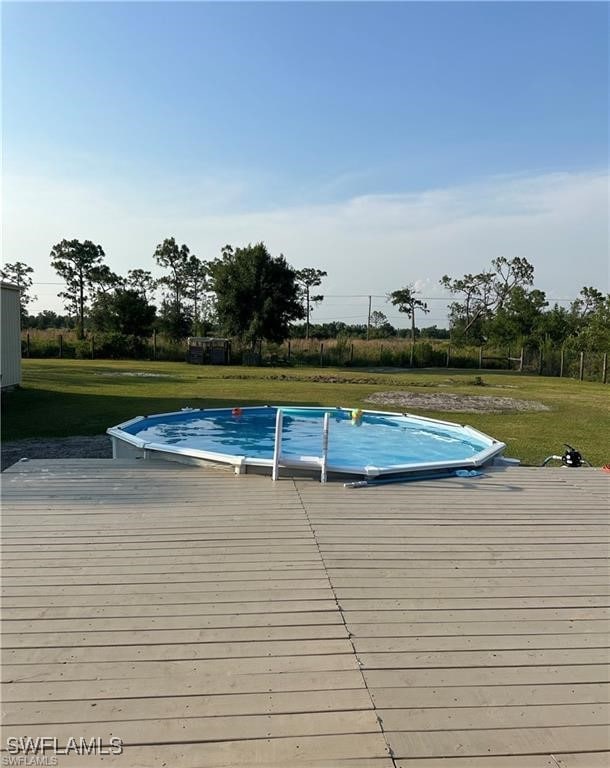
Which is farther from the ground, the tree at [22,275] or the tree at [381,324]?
the tree at [22,275]

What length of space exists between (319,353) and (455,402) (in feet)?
50.6

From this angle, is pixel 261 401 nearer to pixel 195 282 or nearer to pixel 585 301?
pixel 195 282

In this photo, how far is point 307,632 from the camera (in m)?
2.18

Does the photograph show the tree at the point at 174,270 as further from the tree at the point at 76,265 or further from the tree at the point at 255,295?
the tree at the point at 255,295

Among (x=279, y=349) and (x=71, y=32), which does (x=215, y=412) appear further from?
(x=279, y=349)

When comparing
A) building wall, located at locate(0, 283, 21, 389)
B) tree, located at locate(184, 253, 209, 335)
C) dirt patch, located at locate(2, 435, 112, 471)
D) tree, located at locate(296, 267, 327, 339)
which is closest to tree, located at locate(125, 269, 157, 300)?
tree, located at locate(184, 253, 209, 335)

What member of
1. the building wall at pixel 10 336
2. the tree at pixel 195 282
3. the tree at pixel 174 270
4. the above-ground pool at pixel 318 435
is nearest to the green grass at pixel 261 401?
the building wall at pixel 10 336

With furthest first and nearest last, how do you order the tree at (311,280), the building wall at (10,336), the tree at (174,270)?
the tree at (311,280), the tree at (174,270), the building wall at (10,336)

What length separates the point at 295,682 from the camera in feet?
6.12

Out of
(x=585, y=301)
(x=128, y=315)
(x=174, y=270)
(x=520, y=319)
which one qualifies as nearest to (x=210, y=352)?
(x=128, y=315)

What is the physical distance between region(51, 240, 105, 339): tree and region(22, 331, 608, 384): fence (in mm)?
7615

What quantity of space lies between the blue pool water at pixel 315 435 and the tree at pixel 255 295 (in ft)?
51.2

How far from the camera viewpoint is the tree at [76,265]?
35.4 metres

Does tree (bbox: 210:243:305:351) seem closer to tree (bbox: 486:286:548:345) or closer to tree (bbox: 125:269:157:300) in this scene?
tree (bbox: 486:286:548:345)
